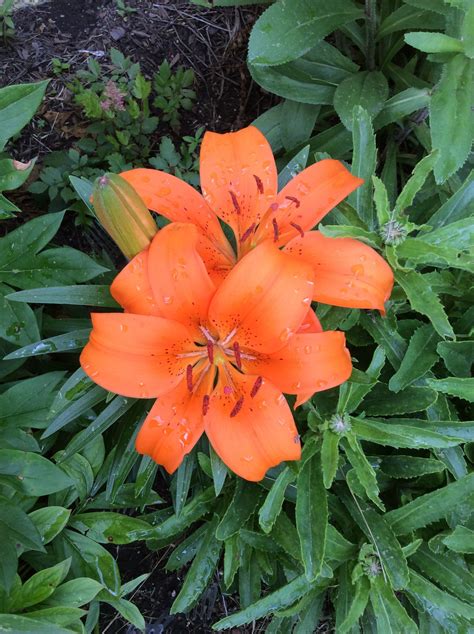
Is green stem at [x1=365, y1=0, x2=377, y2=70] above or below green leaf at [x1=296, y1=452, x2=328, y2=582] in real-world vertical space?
above

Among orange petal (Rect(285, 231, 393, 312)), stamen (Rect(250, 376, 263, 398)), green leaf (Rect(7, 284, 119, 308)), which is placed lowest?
stamen (Rect(250, 376, 263, 398))

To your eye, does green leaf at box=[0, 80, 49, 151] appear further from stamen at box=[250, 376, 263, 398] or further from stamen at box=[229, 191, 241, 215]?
stamen at box=[250, 376, 263, 398]

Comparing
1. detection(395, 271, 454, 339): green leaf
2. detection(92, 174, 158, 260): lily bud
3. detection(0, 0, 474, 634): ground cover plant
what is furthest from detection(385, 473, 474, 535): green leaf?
detection(92, 174, 158, 260): lily bud

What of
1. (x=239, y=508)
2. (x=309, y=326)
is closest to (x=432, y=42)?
(x=309, y=326)

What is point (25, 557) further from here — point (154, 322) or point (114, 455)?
point (154, 322)

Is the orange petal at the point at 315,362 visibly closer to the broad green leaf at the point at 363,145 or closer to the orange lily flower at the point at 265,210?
the orange lily flower at the point at 265,210

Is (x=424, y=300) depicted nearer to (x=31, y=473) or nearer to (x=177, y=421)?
(x=177, y=421)
